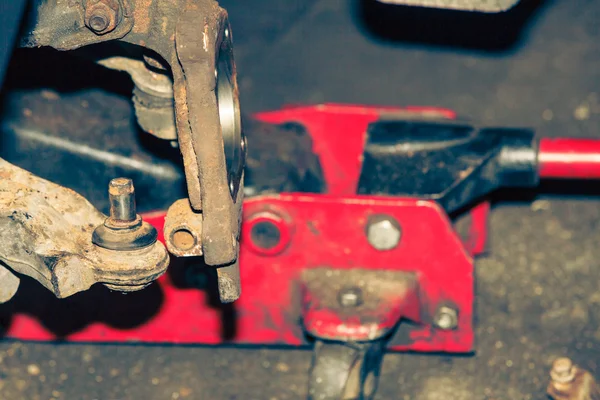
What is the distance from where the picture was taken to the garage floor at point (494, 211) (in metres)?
1.63

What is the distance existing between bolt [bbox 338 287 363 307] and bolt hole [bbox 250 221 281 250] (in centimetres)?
14

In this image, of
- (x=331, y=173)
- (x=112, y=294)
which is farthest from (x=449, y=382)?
(x=112, y=294)

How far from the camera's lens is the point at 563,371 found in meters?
1.54

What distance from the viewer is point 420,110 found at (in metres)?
1.78

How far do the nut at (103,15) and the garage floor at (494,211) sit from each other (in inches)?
30.8

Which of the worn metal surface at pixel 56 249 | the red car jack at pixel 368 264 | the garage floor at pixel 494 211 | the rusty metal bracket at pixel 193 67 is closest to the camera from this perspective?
the rusty metal bracket at pixel 193 67

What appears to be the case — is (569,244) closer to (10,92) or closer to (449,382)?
(449,382)

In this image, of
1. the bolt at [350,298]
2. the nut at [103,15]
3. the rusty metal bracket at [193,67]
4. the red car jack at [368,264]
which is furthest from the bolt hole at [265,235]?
the nut at [103,15]

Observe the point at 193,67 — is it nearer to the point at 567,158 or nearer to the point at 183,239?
the point at 183,239

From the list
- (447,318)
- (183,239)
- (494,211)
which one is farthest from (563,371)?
(183,239)

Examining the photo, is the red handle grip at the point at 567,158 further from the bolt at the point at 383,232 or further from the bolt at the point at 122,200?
the bolt at the point at 122,200

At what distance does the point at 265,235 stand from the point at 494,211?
0.74 metres

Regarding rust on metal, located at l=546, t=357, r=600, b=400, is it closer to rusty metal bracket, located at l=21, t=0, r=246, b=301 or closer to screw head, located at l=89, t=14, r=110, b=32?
rusty metal bracket, located at l=21, t=0, r=246, b=301

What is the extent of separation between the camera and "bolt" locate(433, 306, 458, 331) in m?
1.51
